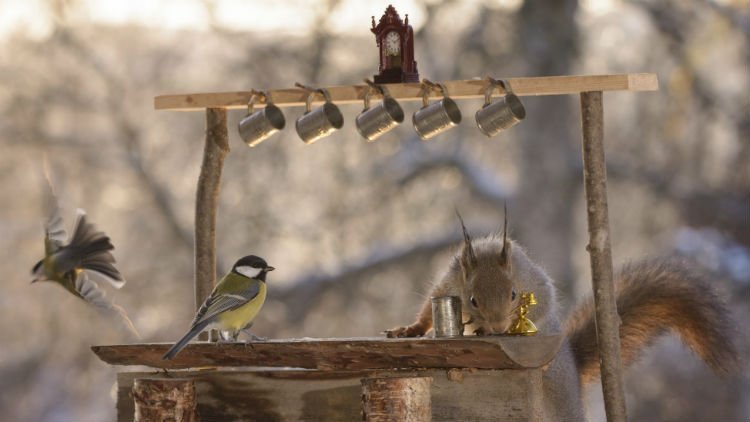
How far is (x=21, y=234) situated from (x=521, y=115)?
4999 mm

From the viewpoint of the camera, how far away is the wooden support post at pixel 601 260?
3812 mm

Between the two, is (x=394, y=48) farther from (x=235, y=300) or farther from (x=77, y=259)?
(x=77, y=259)

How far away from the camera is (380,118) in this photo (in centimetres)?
394

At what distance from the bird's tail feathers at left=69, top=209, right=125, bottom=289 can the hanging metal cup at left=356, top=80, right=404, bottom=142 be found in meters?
1.10

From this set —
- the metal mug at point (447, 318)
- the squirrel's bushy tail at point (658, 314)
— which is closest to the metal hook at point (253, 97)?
the metal mug at point (447, 318)

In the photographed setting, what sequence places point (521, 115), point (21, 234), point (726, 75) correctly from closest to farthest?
point (521, 115)
point (726, 75)
point (21, 234)

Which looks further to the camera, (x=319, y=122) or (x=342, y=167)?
(x=342, y=167)

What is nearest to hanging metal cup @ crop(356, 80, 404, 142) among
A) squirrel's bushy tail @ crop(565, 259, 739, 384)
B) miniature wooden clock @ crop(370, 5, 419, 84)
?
miniature wooden clock @ crop(370, 5, 419, 84)

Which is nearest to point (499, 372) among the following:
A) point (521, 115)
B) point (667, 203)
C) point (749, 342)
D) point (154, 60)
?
point (521, 115)

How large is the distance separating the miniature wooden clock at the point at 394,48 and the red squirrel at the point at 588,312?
0.54 metres

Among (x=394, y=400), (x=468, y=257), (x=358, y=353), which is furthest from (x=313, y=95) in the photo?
(x=394, y=400)

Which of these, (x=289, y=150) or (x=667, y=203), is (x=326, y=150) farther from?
(x=667, y=203)

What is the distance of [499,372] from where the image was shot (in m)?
3.49

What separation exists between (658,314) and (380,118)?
121 cm
